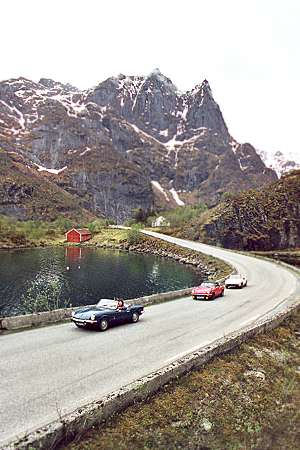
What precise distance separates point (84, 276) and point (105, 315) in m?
51.8

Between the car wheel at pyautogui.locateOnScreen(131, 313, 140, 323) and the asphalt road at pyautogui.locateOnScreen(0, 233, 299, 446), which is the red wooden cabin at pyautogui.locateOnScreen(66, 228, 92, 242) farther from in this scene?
the car wheel at pyautogui.locateOnScreen(131, 313, 140, 323)

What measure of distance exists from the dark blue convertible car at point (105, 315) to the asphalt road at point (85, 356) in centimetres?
47

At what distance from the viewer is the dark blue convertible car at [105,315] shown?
2147cm

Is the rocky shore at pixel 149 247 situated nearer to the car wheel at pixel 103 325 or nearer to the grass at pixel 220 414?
the car wheel at pixel 103 325

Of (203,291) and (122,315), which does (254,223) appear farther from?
(122,315)

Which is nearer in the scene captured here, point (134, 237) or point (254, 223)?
point (254, 223)

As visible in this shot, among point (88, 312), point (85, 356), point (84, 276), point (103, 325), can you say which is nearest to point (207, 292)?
point (103, 325)

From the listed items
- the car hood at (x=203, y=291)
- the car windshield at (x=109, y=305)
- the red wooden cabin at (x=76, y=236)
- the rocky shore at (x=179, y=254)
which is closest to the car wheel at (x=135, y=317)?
the car windshield at (x=109, y=305)

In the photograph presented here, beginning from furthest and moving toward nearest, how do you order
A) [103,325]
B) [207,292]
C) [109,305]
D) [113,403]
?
[207,292], [109,305], [103,325], [113,403]

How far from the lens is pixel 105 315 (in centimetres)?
2211

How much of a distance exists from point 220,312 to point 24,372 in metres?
17.5

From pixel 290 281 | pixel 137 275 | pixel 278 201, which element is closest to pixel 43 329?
pixel 290 281

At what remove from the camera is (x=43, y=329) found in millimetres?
21281

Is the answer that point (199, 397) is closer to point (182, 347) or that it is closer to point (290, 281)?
point (182, 347)
